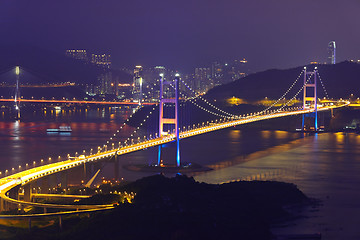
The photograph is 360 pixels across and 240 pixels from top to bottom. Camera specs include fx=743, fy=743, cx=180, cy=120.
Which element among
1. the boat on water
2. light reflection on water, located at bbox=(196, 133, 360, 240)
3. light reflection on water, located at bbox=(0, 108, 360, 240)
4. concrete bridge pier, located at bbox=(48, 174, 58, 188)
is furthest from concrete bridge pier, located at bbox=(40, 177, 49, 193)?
the boat on water

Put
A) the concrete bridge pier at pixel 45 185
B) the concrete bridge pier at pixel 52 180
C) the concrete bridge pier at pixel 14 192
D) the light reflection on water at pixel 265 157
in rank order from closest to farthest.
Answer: the concrete bridge pier at pixel 14 192, the light reflection on water at pixel 265 157, the concrete bridge pier at pixel 45 185, the concrete bridge pier at pixel 52 180

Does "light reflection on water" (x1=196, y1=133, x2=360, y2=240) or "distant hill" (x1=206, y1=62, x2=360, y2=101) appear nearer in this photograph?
"light reflection on water" (x1=196, y1=133, x2=360, y2=240)

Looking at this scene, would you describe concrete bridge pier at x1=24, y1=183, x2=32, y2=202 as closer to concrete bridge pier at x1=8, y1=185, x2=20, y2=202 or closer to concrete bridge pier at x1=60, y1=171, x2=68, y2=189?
concrete bridge pier at x1=8, y1=185, x2=20, y2=202

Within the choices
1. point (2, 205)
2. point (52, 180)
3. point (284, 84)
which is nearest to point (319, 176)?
point (52, 180)

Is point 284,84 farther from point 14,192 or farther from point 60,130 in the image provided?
point 14,192

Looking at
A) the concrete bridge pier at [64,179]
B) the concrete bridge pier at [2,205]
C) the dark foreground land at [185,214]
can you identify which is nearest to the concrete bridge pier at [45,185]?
the concrete bridge pier at [64,179]

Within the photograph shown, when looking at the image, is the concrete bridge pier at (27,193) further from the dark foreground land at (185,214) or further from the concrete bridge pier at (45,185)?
the dark foreground land at (185,214)
